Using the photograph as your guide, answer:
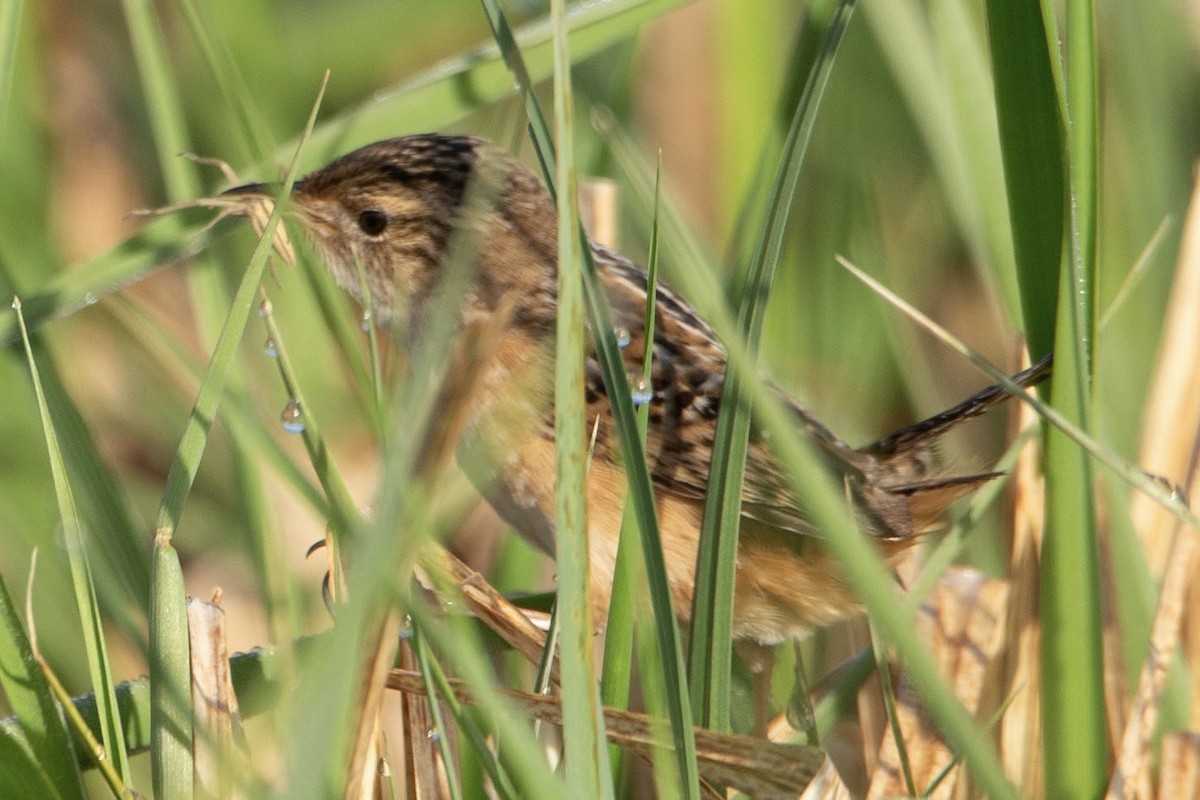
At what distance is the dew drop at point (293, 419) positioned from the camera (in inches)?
69.9

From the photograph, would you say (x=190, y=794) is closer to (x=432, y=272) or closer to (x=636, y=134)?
(x=432, y=272)

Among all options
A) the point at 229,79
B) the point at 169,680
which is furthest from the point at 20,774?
the point at 229,79

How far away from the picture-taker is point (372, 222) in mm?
2701

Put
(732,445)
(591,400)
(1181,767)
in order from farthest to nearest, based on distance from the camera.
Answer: (591,400) → (1181,767) → (732,445)

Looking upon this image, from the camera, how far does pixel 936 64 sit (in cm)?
282

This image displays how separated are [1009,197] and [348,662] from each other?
999 millimetres

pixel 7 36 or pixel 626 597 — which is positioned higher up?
pixel 7 36

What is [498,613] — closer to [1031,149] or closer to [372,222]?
[1031,149]

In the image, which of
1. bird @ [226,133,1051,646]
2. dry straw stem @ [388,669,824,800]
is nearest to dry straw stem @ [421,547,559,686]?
dry straw stem @ [388,669,824,800]

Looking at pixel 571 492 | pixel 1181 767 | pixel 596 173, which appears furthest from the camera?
pixel 596 173

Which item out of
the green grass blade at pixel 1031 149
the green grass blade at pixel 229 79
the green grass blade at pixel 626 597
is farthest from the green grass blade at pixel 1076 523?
the green grass blade at pixel 229 79

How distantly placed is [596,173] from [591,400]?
0.61m

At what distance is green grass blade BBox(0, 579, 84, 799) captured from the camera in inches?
63.9

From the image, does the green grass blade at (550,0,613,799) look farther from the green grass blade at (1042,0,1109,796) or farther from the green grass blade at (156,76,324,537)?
the green grass blade at (1042,0,1109,796)
